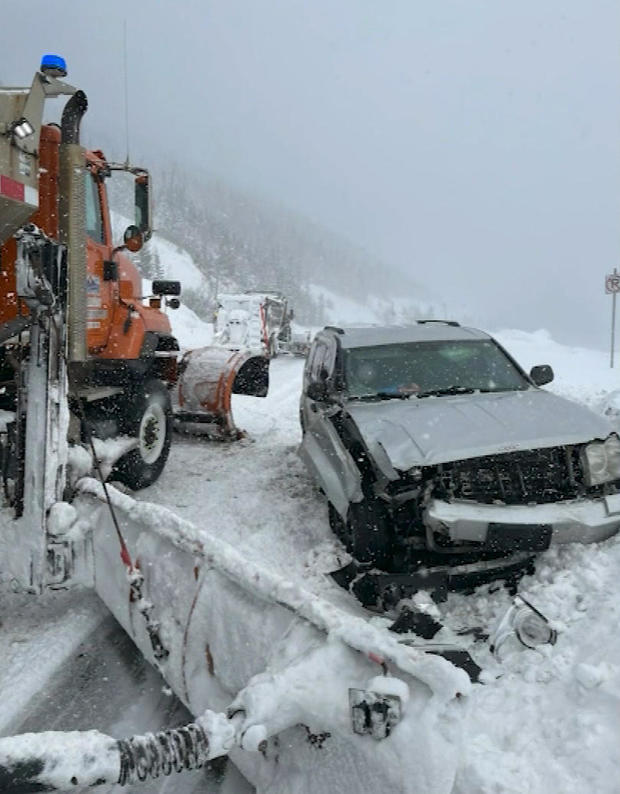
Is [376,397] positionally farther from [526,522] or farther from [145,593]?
[145,593]

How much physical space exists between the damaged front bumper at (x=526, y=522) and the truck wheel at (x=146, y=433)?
131 inches

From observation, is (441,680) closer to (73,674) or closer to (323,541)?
(73,674)

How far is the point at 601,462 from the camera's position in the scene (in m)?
4.35

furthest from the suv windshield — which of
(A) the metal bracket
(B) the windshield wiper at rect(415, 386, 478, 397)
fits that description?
(A) the metal bracket

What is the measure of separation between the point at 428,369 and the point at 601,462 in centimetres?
186

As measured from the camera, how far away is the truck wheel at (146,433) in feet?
20.9

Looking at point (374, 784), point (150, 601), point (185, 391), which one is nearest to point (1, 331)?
point (150, 601)

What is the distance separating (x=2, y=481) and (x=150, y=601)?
123 cm

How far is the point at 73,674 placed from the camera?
140 inches

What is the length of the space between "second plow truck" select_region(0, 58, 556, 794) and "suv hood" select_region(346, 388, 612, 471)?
3.29 feet

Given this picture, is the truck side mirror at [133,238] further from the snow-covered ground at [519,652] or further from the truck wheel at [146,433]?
the snow-covered ground at [519,652]

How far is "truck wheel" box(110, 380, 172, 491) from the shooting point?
6367mm

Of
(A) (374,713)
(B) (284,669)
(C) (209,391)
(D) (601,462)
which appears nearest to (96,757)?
(B) (284,669)

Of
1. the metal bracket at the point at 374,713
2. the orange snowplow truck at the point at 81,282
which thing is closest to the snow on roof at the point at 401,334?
the orange snowplow truck at the point at 81,282
